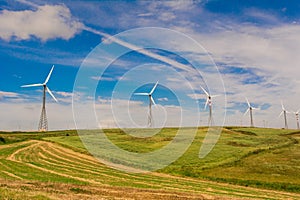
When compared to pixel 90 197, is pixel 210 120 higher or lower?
higher

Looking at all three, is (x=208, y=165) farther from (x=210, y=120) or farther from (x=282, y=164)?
(x=210, y=120)

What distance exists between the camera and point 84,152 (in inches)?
3164

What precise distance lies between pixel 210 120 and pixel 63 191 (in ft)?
364

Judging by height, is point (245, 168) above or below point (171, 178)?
above

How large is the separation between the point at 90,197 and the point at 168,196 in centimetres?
772

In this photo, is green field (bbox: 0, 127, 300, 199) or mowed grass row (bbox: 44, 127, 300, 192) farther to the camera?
mowed grass row (bbox: 44, 127, 300, 192)

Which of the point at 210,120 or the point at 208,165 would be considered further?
the point at 210,120

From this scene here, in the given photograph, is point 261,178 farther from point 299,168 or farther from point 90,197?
point 90,197

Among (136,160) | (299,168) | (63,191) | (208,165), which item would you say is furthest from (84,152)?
(63,191)

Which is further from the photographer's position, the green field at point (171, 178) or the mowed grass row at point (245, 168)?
the mowed grass row at point (245, 168)

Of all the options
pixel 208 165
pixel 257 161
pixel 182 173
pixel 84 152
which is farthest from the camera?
pixel 84 152

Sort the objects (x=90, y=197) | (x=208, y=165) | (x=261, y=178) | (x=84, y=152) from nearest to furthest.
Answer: (x=90, y=197), (x=261, y=178), (x=208, y=165), (x=84, y=152)

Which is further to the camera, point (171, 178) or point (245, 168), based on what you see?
point (245, 168)

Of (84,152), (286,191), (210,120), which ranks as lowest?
(286,191)
